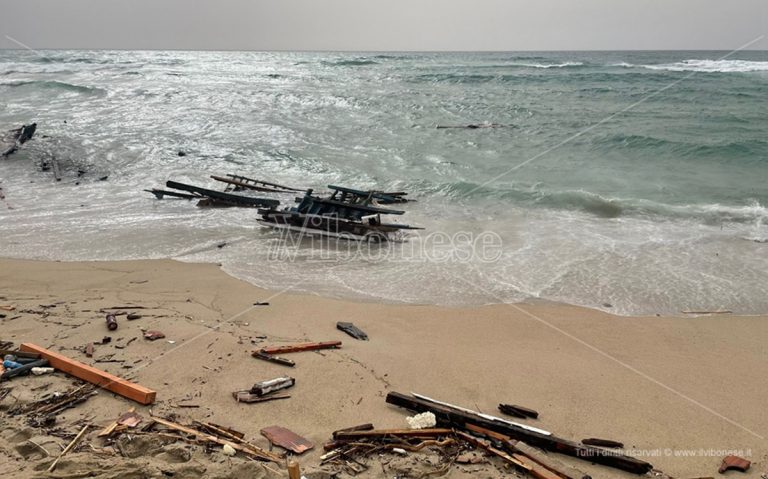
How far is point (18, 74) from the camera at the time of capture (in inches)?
1869

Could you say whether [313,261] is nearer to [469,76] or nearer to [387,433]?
[387,433]

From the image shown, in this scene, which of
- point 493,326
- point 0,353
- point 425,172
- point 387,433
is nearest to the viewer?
point 387,433

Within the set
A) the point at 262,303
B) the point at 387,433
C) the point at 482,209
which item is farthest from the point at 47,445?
the point at 482,209

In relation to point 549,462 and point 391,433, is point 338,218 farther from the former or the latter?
point 549,462

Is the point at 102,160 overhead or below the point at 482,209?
overhead

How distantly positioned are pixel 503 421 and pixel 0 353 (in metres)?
5.82

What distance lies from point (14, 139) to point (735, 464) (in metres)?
25.0

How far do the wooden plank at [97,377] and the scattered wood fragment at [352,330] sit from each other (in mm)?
2802

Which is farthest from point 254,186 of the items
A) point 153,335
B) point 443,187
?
point 153,335

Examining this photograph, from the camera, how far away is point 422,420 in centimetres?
489

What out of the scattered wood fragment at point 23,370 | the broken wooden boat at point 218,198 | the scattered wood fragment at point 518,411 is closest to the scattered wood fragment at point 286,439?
the scattered wood fragment at point 518,411

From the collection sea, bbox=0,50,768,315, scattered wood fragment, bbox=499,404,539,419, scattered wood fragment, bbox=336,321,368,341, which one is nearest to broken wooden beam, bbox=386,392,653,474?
scattered wood fragment, bbox=499,404,539,419

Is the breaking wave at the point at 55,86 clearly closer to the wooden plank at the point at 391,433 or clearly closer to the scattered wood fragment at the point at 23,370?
the scattered wood fragment at the point at 23,370

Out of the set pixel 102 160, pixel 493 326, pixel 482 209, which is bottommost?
pixel 493 326
